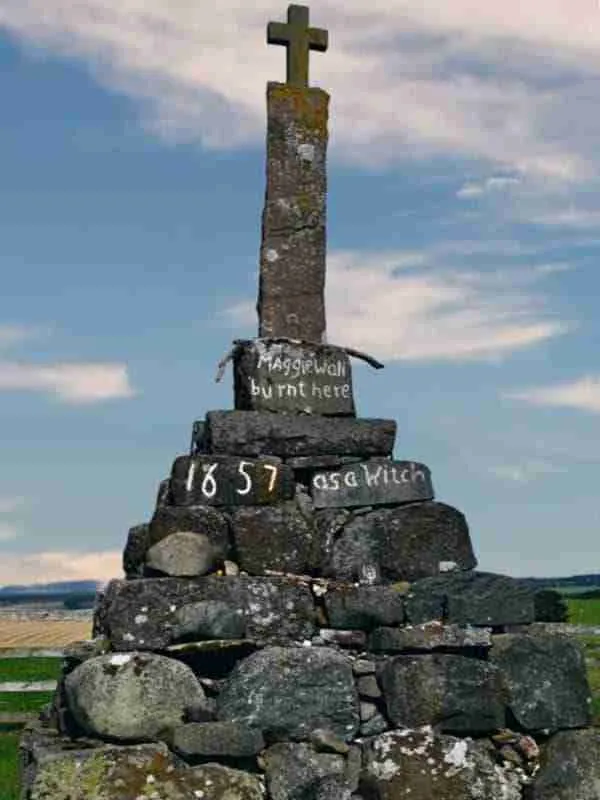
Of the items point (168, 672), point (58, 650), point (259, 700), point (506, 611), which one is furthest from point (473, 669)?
point (58, 650)

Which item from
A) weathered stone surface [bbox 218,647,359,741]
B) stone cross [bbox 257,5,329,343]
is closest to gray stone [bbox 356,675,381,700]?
weathered stone surface [bbox 218,647,359,741]

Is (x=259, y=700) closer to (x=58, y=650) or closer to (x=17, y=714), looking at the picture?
(x=17, y=714)

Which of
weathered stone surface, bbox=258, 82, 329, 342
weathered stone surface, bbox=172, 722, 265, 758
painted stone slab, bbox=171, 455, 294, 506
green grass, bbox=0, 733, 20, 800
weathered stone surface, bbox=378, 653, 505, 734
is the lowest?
green grass, bbox=0, 733, 20, 800

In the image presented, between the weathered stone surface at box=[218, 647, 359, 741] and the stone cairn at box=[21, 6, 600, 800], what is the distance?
1cm

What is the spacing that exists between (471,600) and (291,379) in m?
2.19

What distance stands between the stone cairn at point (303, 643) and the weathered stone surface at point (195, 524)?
0.01 meters

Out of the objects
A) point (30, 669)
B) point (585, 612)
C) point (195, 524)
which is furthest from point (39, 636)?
point (195, 524)

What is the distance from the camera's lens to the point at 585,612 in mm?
40938

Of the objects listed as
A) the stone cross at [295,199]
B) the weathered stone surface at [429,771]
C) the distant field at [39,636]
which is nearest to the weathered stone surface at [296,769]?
the weathered stone surface at [429,771]

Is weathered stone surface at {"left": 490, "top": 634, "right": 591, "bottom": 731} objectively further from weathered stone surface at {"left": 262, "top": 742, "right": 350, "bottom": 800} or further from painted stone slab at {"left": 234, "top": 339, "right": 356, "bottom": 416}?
painted stone slab at {"left": 234, "top": 339, "right": 356, "bottom": 416}

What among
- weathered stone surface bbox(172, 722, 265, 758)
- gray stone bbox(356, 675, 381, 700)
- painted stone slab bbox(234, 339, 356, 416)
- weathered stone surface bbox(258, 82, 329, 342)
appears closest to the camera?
weathered stone surface bbox(172, 722, 265, 758)

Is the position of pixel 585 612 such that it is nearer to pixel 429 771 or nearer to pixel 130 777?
pixel 429 771

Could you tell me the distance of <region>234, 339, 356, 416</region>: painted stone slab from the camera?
1058 cm

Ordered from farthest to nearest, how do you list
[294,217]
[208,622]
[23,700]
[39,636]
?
[39,636]
[23,700]
[294,217]
[208,622]
